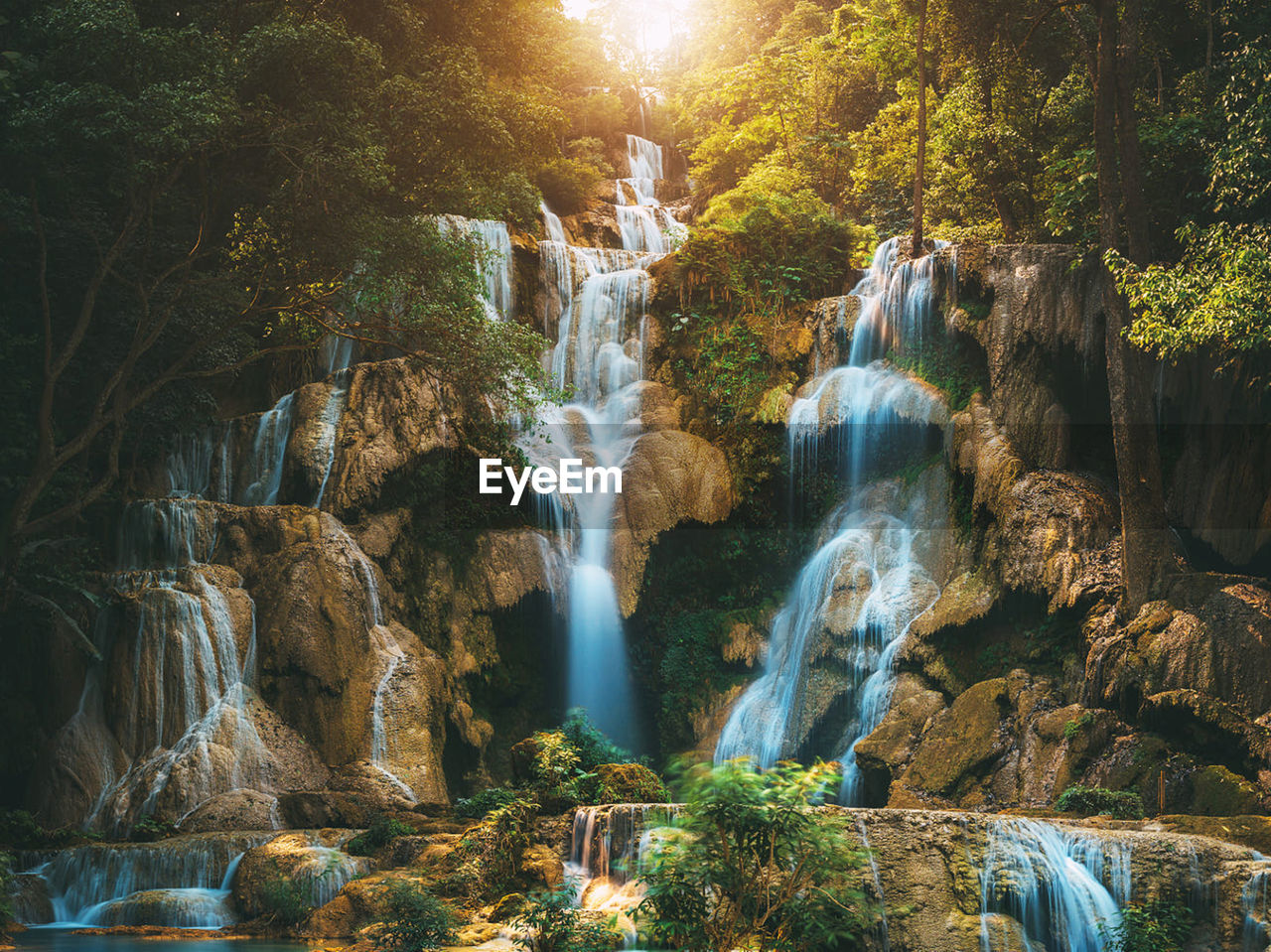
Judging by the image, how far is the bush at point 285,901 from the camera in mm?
12179

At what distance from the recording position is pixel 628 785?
13.9m

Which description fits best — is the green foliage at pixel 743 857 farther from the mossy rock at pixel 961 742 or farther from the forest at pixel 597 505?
the mossy rock at pixel 961 742

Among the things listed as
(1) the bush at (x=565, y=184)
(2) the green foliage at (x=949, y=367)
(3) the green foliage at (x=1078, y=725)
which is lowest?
(3) the green foliage at (x=1078, y=725)

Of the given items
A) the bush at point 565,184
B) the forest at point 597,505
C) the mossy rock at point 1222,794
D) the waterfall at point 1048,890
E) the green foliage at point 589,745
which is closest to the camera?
the waterfall at point 1048,890

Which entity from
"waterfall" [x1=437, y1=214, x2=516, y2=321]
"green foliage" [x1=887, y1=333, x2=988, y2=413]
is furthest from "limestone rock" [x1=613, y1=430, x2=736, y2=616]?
"waterfall" [x1=437, y1=214, x2=516, y2=321]

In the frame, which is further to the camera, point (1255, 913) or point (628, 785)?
point (628, 785)

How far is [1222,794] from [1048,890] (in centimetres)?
399

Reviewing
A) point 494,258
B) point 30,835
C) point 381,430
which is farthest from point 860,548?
point 30,835

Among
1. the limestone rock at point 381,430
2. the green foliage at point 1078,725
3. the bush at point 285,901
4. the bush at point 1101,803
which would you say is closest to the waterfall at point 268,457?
the limestone rock at point 381,430

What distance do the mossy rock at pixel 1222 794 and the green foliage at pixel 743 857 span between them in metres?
7.40

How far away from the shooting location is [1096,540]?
1648 cm

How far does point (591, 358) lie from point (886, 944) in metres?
16.7

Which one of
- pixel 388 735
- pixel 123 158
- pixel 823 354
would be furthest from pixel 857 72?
pixel 388 735

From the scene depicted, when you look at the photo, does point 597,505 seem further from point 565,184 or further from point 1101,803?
point 565,184
